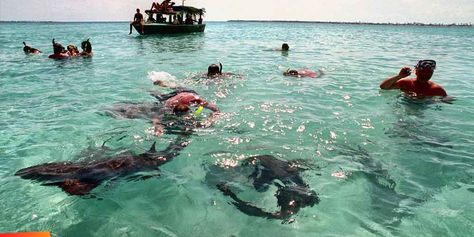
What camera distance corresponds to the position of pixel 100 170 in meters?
4.28

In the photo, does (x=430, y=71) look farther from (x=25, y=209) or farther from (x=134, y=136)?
(x=25, y=209)

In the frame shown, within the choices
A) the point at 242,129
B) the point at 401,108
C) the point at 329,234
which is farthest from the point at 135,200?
the point at 401,108

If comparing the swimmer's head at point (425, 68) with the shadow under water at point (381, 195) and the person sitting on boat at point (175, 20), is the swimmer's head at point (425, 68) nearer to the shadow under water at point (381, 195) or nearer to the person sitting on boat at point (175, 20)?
the shadow under water at point (381, 195)

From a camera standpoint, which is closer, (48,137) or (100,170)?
(100,170)

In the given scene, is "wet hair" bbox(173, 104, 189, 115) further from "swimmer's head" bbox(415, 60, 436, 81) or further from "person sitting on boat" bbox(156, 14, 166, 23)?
"person sitting on boat" bbox(156, 14, 166, 23)

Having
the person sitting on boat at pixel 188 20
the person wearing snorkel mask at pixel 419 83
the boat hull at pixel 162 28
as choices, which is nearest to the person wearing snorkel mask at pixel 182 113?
the person wearing snorkel mask at pixel 419 83

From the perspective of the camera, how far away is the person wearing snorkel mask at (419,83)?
752 cm

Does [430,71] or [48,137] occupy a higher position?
[430,71]

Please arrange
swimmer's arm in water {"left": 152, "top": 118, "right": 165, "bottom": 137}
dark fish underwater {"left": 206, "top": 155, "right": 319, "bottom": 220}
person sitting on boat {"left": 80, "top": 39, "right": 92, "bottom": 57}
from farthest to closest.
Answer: person sitting on boat {"left": 80, "top": 39, "right": 92, "bottom": 57} < swimmer's arm in water {"left": 152, "top": 118, "right": 165, "bottom": 137} < dark fish underwater {"left": 206, "top": 155, "right": 319, "bottom": 220}

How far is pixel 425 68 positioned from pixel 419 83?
0.69 meters

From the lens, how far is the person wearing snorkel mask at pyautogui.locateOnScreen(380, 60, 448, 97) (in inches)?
296

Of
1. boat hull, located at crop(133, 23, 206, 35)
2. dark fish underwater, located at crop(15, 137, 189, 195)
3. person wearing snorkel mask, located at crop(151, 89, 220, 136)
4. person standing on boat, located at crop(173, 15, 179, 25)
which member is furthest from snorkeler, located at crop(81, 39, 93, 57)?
person standing on boat, located at crop(173, 15, 179, 25)

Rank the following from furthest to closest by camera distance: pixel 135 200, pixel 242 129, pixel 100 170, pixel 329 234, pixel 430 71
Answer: pixel 430 71, pixel 242 129, pixel 100 170, pixel 135 200, pixel 329 234

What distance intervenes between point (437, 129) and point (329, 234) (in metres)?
4.13
